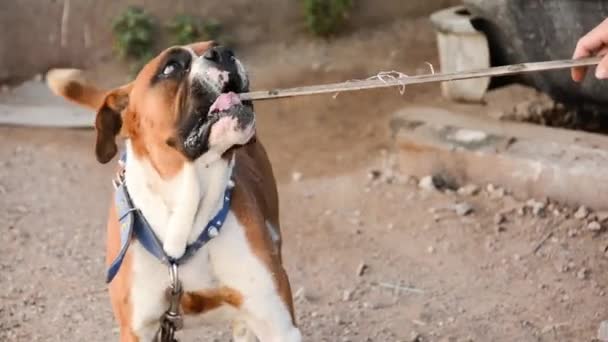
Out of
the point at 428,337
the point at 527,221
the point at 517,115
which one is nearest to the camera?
the point at 428,337

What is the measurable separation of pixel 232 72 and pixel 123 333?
0.77 metres

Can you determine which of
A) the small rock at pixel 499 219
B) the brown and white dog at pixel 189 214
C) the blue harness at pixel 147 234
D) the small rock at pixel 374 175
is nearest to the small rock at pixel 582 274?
the small rock at pixel 499 219

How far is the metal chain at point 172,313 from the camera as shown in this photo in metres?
2.94

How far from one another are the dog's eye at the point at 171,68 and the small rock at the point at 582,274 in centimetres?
195

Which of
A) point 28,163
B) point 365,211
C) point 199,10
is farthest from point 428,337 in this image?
point 199,10

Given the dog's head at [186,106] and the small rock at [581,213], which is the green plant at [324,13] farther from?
the dog's head at [186,106]

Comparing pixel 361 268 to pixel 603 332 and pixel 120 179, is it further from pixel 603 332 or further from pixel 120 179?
pixel 120 179

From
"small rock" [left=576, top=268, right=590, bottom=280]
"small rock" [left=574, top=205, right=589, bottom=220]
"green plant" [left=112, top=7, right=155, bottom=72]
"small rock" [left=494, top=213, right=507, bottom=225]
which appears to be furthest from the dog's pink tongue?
"green plant" [left=112, top=7, right=155, bottom=72]

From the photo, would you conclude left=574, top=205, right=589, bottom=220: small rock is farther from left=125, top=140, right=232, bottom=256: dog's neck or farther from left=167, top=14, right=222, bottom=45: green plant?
left=167, top=14, right=222, bottom=45: green plant

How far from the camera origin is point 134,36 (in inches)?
267

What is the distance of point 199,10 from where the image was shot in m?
7.08

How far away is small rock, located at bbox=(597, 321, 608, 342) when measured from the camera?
12.1 feet

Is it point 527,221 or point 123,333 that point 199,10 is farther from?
point 123,333

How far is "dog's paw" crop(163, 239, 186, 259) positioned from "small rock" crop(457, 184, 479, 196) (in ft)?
7.25
